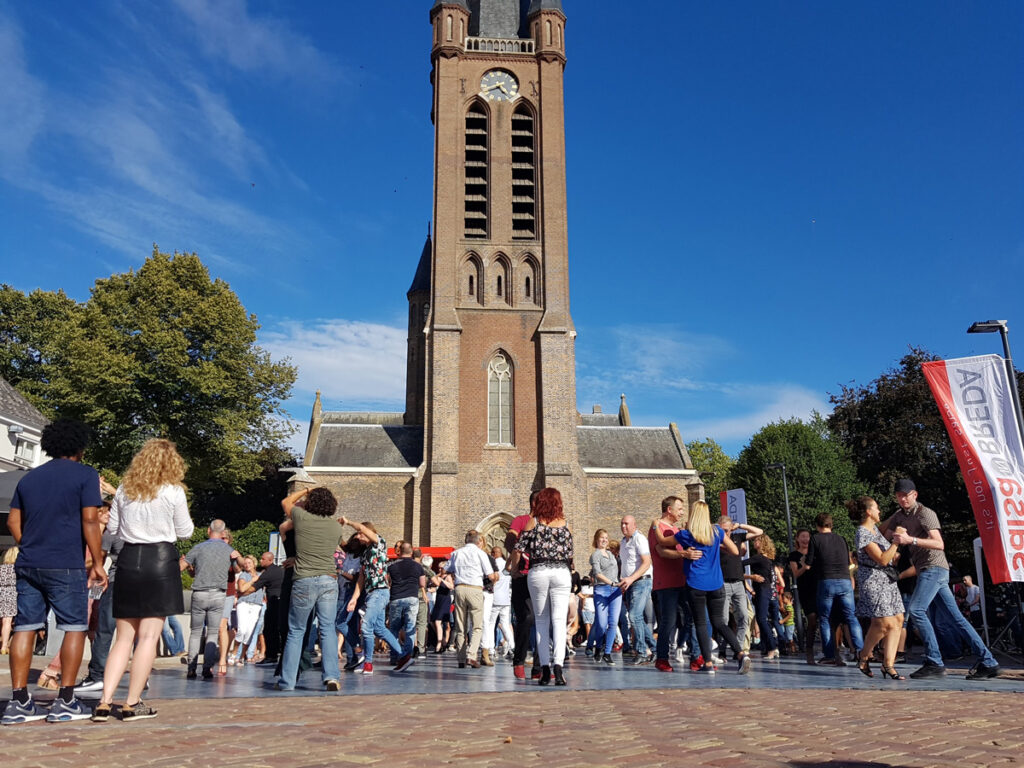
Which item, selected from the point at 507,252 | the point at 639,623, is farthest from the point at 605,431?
the point at 639,623

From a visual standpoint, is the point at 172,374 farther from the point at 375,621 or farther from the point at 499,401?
the point at 375,621

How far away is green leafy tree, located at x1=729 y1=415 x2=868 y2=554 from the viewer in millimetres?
36594

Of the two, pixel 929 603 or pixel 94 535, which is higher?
pixel 94 535

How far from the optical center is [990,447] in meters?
8.87

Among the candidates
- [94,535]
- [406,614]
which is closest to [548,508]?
[406,614]

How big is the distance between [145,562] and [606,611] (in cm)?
720

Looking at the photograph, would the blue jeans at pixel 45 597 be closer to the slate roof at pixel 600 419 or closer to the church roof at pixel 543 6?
the church roof at pixel 543 6

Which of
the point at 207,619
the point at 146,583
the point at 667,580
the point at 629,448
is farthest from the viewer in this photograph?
the point at 629,448

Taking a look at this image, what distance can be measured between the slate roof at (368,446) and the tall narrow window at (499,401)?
143 inches

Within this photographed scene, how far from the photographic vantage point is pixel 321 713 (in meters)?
5.57

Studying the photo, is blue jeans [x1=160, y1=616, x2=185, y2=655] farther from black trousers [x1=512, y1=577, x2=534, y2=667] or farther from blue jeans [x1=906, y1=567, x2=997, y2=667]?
blue jeans [x1=906, y1=567, x2=997, y2=667]

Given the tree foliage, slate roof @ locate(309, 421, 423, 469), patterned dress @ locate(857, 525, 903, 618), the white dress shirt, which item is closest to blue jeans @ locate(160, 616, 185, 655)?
the white dress shirt

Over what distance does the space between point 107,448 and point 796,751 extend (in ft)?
99.7

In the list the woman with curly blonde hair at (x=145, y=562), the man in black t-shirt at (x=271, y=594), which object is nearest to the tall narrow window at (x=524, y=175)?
the man in black t-shirt at (x=271, y=594)
